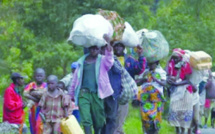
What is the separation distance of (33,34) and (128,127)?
6.12m

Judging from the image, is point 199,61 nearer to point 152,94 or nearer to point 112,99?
point 152,94

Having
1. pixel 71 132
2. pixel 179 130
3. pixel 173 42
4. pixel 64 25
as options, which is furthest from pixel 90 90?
pixel 173 42

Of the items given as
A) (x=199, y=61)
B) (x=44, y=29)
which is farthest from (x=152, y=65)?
(x=44, y=29)

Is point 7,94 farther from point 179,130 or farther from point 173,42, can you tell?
point 173,42

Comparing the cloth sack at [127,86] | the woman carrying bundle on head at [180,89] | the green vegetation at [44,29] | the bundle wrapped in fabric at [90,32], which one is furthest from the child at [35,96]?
the green vegetation at [44,29]

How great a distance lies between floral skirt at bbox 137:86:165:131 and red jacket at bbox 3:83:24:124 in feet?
7.13

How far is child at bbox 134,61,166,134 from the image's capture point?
13.7 meters

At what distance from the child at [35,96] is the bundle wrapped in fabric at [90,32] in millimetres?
1444

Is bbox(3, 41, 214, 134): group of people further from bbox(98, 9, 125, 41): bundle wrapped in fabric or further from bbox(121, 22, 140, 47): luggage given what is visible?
bbox(98, 9, 125, 41): bundle wrapped in fabric

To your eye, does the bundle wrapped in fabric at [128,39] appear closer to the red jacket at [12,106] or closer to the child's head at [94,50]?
the child's head at [94,50]

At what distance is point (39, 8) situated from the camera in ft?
71.7

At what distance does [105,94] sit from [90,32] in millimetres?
914

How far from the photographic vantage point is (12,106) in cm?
1376

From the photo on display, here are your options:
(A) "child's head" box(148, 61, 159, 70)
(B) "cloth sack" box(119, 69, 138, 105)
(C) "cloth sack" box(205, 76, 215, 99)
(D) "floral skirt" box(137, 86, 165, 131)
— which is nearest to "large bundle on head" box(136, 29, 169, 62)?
(A) "child's head" box(148, 61, 159, 70)
